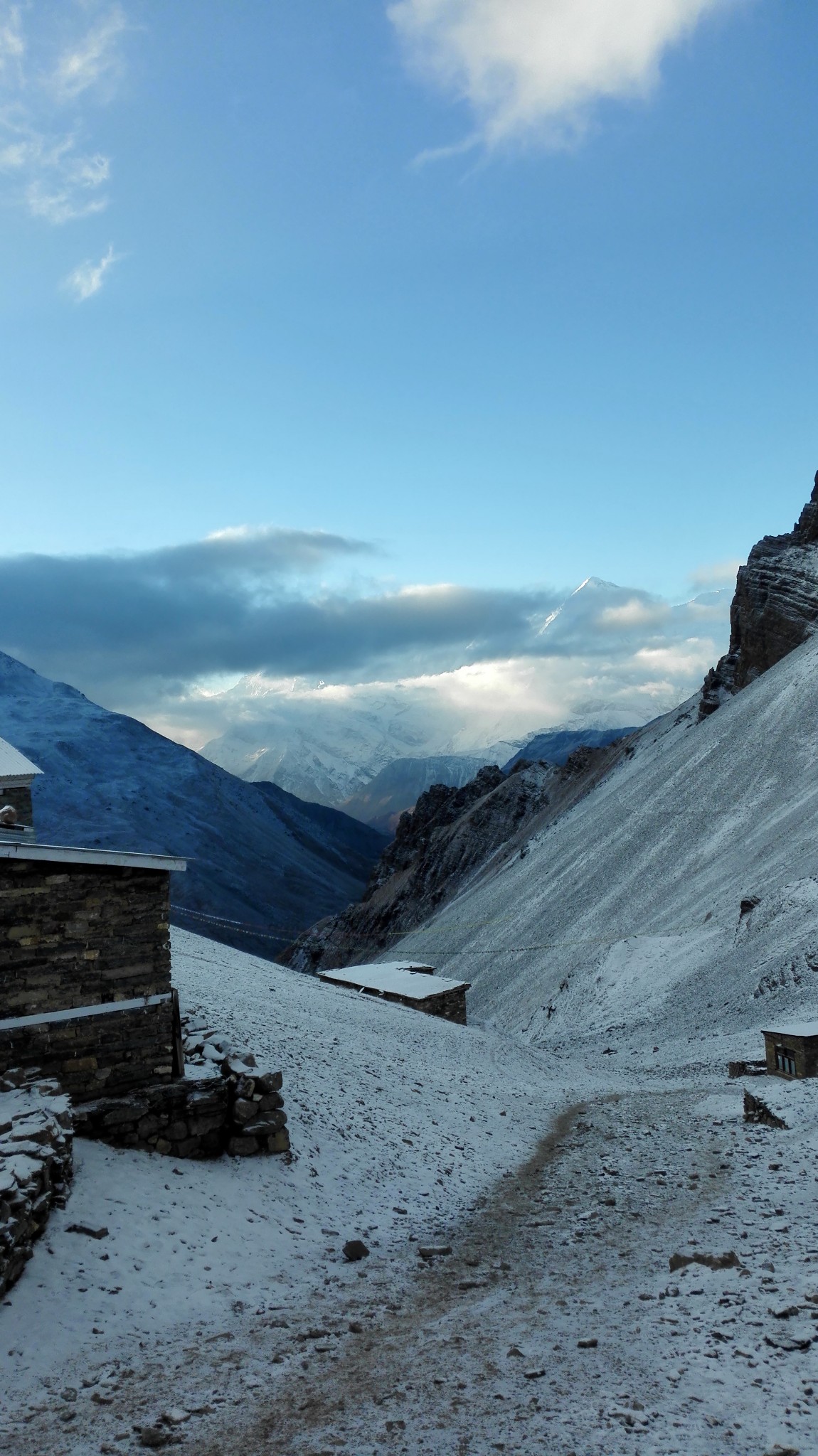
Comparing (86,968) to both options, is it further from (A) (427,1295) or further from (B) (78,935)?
(A) (427,1295)

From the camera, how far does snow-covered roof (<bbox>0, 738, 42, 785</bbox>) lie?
2788cm

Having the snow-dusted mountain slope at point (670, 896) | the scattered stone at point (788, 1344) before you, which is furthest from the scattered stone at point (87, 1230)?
the snow-dusted mountain slope at point (670, 896)

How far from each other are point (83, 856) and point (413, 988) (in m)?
26.9

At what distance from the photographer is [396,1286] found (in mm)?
10547

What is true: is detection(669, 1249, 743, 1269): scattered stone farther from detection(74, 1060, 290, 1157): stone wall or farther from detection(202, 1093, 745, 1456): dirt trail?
detection(74, 1060, 290, 1157): stone wall

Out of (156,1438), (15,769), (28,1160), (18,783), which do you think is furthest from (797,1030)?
(15,769)

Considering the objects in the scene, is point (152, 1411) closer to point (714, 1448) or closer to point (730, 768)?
point (714, 1448)

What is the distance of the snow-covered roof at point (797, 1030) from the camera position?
2228cm

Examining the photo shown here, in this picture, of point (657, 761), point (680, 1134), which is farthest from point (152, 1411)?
point (657, 761)

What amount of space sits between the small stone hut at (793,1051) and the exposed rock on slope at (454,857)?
251 ft

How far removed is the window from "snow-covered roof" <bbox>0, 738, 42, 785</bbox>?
22.8m

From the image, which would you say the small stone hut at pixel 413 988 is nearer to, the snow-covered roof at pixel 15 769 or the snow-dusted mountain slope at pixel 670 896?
the snow-dusted mountain slope at pixel 670 896

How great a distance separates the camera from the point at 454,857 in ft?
386

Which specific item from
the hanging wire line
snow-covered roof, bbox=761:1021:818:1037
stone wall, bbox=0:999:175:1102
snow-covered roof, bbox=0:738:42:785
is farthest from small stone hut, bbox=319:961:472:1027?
stone wall, bbox=0:999:175:1102
